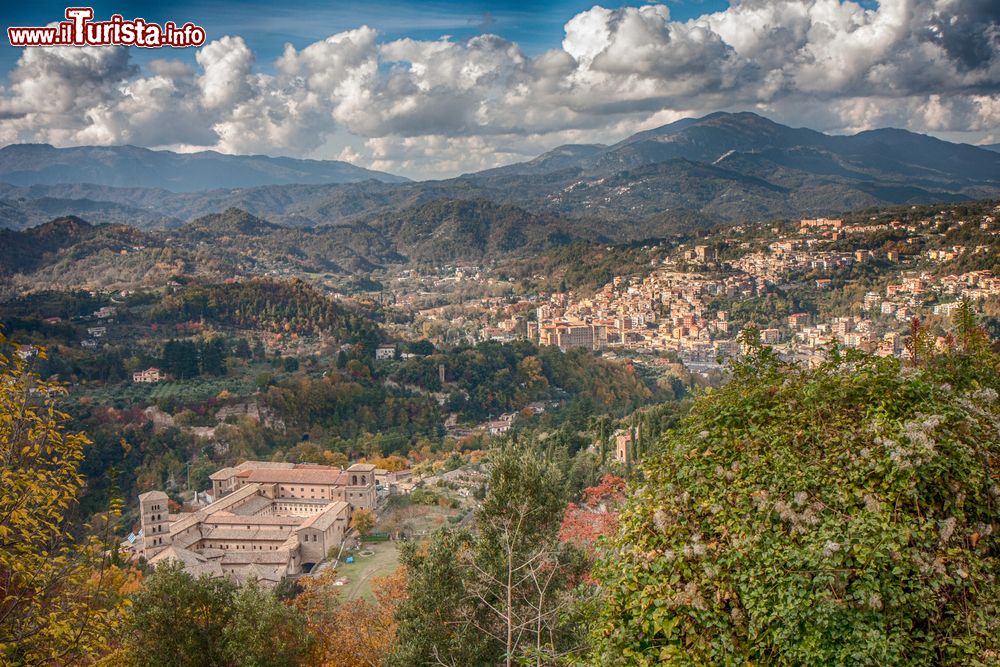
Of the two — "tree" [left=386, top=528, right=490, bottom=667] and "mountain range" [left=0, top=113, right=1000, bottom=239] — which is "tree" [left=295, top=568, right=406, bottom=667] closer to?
"tree" [left=386, top=528, right=490, bottom=667]

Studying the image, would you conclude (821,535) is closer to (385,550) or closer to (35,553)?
(35,553)

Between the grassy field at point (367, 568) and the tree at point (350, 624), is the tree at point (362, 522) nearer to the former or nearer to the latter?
the grassy field at point (367, 568)

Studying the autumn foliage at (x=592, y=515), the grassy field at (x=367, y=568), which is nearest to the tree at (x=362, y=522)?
the grassy field at (x=367, y=568)

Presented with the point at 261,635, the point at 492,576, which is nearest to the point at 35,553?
the point at 492,576

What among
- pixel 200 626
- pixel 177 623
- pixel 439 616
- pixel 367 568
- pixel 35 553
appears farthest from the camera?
pixel 367 568

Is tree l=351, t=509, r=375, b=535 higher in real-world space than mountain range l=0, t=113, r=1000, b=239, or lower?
lower

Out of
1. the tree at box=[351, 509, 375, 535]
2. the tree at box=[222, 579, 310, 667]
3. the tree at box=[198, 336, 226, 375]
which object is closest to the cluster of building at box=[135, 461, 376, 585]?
the tree at box=[351, 509, 375, 535]
